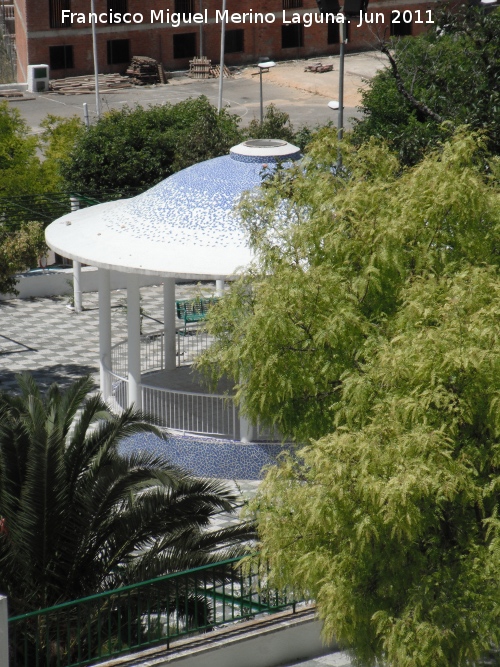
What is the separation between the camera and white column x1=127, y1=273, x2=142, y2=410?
18922 millimetres

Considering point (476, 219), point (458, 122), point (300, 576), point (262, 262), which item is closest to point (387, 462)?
point (300, 576)

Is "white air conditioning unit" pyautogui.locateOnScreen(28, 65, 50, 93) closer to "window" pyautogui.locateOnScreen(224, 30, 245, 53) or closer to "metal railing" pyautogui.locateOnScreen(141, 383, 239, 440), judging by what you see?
"window" pyautogui.locateOnScreen(224, 30, 245, 53)

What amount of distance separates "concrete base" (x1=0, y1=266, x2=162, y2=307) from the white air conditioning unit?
2817cm

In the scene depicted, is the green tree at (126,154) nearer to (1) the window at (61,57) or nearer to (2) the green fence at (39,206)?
(2) the green fence at (39,206)

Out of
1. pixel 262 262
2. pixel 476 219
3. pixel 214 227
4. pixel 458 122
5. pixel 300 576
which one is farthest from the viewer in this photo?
pixel 214 227

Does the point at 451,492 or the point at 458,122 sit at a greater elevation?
the point at 458,122

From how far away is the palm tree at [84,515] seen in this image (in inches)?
469

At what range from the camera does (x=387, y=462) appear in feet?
30.6

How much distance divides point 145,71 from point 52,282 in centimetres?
3093

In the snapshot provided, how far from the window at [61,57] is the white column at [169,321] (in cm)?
3864

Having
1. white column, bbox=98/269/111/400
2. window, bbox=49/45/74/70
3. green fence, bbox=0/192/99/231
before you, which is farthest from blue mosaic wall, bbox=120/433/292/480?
window, bbox=49/45/74/70

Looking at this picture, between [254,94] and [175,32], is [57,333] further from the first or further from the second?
[175,32]

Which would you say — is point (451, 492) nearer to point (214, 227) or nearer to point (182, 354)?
point (214, 227)

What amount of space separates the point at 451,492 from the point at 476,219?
10.0ft
